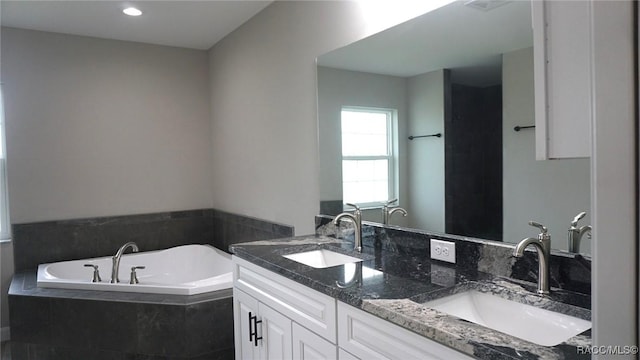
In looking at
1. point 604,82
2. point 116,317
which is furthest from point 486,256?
point 116,317

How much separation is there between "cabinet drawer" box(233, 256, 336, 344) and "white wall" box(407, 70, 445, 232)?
0.67 metres

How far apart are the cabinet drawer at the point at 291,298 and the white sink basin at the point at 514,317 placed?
1.26ft

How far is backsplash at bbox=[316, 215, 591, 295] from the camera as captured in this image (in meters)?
1.31

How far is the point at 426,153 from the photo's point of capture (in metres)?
1.97

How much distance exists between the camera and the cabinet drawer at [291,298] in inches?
59.0

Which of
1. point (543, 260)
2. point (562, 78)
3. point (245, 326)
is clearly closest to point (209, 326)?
point (245, 326)

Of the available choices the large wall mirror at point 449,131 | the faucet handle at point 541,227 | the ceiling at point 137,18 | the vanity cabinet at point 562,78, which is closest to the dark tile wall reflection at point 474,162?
the large wall mirror at point 449,131

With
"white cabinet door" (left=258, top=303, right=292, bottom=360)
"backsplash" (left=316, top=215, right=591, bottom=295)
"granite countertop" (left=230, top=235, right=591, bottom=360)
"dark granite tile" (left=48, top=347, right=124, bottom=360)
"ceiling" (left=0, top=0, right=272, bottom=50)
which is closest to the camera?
"granite countertop" (left=230, top=235, right=591, bottom=360)

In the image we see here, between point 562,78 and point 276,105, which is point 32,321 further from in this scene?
point 562,78

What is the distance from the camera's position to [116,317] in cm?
258

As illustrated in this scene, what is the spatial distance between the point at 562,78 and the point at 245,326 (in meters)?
1.86

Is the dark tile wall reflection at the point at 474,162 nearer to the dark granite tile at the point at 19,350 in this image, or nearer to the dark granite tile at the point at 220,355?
the dark granite tile at the point at 220,355

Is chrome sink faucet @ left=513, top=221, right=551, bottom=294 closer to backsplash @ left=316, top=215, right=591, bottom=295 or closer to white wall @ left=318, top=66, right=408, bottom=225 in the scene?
backsplash @ left=316, top=215, right=591, bottom=295

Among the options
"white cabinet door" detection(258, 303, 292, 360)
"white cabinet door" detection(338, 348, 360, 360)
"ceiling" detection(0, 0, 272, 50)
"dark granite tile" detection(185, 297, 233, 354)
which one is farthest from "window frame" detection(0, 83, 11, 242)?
"white cabinet door" detection(338, 348, 360, 360)
